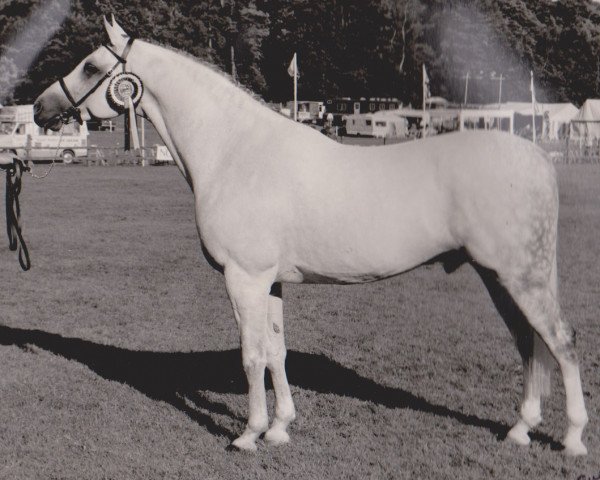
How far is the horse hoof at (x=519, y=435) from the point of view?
217 inches

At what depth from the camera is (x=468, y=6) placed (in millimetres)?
90125

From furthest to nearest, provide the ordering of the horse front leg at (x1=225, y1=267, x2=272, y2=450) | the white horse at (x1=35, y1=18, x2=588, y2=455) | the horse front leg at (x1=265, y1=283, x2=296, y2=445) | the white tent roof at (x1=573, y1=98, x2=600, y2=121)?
1. the white tent roof at (x1=573, y1=98, x2=600, y2=121)
2. the horse front leg at (x1=265, y1=283, x2=296, y2=445)
3. the horse front leg at (x1=225, y1=267, x2=272, y2=450)
4. the white horse at (x1=35, y1=18, x2=588, y2=455)

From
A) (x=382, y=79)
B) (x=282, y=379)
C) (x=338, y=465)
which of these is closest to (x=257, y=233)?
(x=282, y=379)

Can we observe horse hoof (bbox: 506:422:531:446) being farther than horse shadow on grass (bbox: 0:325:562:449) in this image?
No

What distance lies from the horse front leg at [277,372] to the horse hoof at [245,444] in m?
0.17

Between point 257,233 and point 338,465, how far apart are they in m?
1.71

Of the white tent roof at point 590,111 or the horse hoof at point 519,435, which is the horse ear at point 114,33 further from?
the white tent roof at point 590,111

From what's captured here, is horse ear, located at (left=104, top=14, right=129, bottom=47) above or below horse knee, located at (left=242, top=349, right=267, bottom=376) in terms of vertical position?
above

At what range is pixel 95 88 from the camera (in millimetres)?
5691

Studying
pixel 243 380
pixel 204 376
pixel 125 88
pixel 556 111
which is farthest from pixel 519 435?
pixel 556 111

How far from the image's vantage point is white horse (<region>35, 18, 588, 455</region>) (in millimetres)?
5039

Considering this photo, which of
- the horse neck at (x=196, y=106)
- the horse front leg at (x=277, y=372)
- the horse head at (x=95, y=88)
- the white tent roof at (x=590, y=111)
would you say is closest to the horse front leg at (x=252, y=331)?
the horse front leg at (x=277, y=372)

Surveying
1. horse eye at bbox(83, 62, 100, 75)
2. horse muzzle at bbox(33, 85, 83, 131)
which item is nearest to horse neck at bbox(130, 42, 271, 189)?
horse eye at bbox(83, 62, 100, 75)

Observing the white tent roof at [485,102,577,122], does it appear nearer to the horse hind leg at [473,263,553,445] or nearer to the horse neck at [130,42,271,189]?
the horse hind leg at [473,263,553,445]
